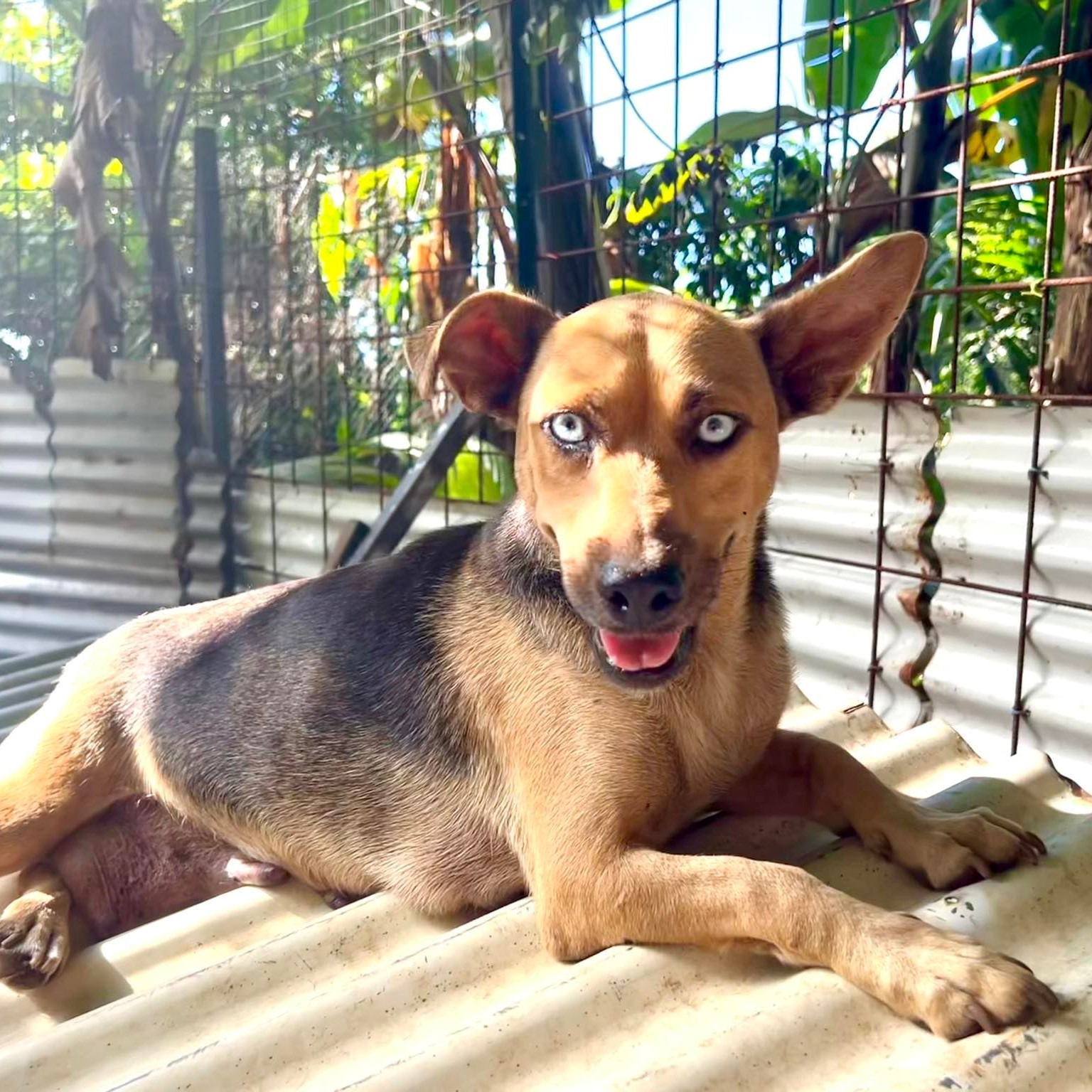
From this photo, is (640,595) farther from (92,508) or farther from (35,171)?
(35,171)

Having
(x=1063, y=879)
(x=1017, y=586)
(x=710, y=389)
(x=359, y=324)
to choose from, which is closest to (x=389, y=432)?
(x=359, y=324)

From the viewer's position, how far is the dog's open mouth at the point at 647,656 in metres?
1.91

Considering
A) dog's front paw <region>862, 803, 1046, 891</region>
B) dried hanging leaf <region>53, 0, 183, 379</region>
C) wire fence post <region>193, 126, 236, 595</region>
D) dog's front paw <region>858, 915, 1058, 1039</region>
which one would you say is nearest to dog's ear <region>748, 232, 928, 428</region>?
dog's front paw <region>862, 803, 1046, 891</region>

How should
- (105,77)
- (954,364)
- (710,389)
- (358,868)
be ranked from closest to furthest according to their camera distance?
1. (710,389)
2. (358,868)
3. (954,364)
4. (105,77)

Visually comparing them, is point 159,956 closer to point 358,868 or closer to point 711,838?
point 358,868

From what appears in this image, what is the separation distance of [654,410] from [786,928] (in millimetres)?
989

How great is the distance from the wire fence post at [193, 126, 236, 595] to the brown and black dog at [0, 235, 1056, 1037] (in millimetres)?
2962

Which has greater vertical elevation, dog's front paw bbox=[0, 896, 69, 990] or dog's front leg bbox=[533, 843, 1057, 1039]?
dog's front leg bbox=[533, 843, 1057, 1039]

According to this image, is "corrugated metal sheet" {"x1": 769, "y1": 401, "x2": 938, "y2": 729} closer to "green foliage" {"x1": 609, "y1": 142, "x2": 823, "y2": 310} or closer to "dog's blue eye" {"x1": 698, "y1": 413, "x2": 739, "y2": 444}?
"green foliage" {"x1": 609, "y1": 142, "x2": 823, "y2": 310}

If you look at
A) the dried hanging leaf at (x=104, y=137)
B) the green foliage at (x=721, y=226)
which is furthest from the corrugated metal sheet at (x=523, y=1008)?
the dried hanging leaf at (x=104, y=137)

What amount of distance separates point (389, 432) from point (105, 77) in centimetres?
259

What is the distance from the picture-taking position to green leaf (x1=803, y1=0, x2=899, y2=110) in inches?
152

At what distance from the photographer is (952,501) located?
319 cm

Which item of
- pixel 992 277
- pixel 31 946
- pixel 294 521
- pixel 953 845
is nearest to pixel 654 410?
pixel 953 845
